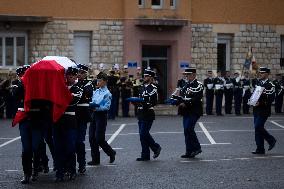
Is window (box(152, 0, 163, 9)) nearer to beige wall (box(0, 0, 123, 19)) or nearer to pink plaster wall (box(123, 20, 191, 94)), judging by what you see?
pink plaster wall (box(123, 20, 191, 94))

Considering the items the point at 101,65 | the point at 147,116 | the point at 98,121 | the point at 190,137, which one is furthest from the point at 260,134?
the point at 101,65

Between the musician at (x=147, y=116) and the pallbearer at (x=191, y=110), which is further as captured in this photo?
the pallbearer at (x=191, y=110)

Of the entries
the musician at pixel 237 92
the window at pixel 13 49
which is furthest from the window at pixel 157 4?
the window at pixel 13 49

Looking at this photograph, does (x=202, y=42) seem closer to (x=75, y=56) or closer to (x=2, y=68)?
(x=75, y=56)

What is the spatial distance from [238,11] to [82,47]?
810cm

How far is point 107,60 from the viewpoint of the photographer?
39594 mm

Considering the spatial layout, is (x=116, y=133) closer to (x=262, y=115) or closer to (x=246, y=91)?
(x=262, y=115)

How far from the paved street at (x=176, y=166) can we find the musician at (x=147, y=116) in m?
0.29

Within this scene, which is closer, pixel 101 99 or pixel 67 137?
pixel 67 137

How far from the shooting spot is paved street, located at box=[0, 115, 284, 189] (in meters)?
14.2

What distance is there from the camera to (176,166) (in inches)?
661

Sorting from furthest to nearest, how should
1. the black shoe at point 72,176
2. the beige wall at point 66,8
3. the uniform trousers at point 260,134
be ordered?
the beige wall at point 66,8 → the uniform trousers at point 260,134 → the black shoe at point 72,176

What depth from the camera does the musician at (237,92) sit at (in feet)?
121

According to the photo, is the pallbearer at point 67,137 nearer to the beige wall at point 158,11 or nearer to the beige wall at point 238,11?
the beige wall at point 158,11
